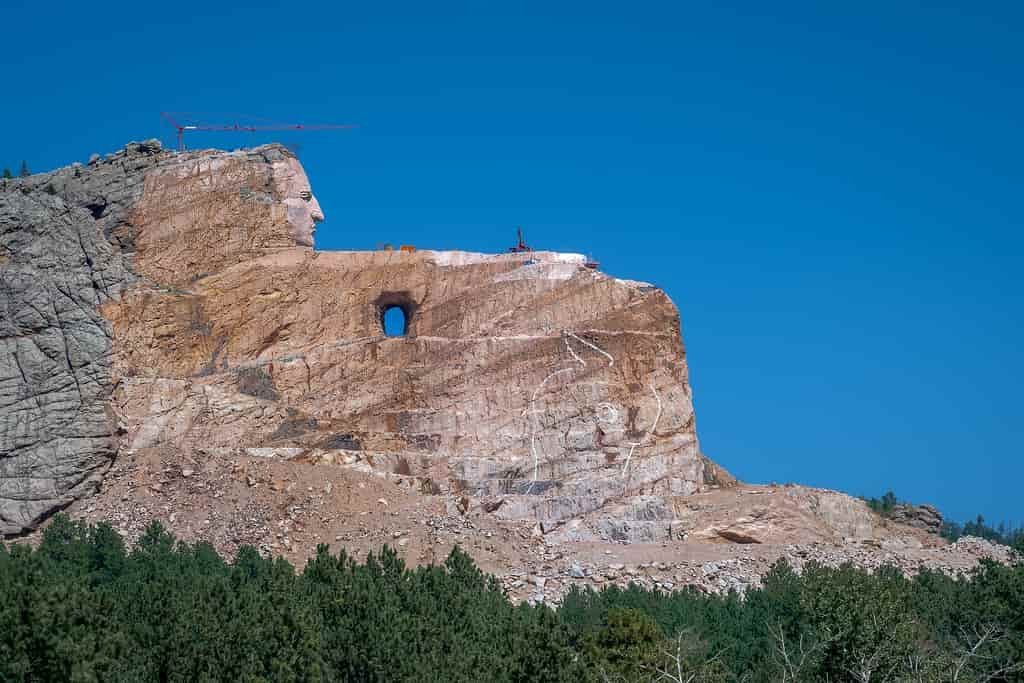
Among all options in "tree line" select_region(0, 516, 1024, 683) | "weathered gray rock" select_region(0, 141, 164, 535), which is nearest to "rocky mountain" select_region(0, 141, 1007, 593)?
"weathered gray rock" select_region(0, 141, 164, 535)

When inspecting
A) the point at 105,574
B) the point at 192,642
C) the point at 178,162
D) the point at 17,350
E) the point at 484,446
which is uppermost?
the point at 178,162

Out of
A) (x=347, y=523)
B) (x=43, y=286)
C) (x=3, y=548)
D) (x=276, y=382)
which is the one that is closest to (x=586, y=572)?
(x=347, y=523)

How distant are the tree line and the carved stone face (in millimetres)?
14211

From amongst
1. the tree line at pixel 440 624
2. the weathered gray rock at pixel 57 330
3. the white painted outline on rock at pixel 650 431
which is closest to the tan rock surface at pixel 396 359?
the white painted outline on rock at pixel 650 431

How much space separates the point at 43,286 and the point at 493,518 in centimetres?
1767

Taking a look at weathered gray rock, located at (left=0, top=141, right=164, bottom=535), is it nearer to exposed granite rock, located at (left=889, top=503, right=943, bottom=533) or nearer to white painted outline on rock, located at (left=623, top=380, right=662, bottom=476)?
white painted outline on rock, located at (left=623, top=380, right=662, bottom=476)

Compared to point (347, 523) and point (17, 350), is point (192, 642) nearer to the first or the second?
point (347, 523)

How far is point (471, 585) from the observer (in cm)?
4666

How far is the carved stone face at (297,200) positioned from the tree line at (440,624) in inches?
559

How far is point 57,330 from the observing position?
57125 millimetres

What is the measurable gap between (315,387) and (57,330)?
9.03 m

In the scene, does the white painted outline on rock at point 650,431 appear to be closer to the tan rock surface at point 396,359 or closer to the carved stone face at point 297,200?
the tan rock surface at point 396,359

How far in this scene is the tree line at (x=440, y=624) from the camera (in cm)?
3612

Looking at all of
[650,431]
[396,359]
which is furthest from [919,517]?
[396,359]
